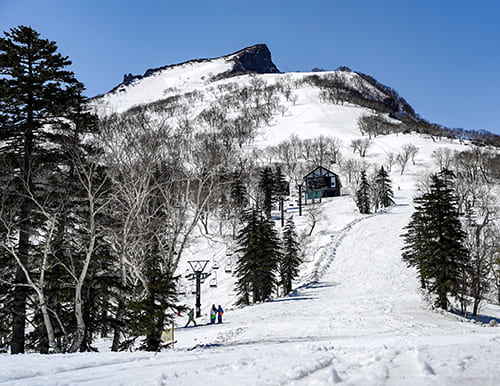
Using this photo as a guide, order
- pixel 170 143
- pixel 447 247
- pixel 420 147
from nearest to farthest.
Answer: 1. pixel 170 143
2. pixel 447 247
3. pixel 420 147

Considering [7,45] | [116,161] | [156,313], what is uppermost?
[7,45]

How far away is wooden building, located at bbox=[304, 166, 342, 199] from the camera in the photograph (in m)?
87.1

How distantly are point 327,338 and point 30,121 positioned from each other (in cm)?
1485

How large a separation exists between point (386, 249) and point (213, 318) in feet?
98.5

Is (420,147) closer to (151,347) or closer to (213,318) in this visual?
(213,318)

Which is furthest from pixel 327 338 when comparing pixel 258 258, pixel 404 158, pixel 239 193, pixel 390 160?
pixel 404 158

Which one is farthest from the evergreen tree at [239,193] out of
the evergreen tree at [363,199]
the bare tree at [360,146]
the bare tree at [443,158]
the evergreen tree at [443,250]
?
the bare tree at [360,146]

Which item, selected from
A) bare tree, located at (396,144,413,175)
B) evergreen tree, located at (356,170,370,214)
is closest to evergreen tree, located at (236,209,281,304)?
evergreen tree, located at (356,170,370,214)

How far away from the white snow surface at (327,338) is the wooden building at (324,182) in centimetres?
2411

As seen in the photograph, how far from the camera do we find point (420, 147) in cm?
12669

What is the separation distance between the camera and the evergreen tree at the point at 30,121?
1311 cm

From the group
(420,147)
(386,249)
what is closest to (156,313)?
(386,249)

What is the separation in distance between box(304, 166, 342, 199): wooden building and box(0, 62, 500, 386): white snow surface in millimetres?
24106

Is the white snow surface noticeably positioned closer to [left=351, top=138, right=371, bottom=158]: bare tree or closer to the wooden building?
the wooden building
